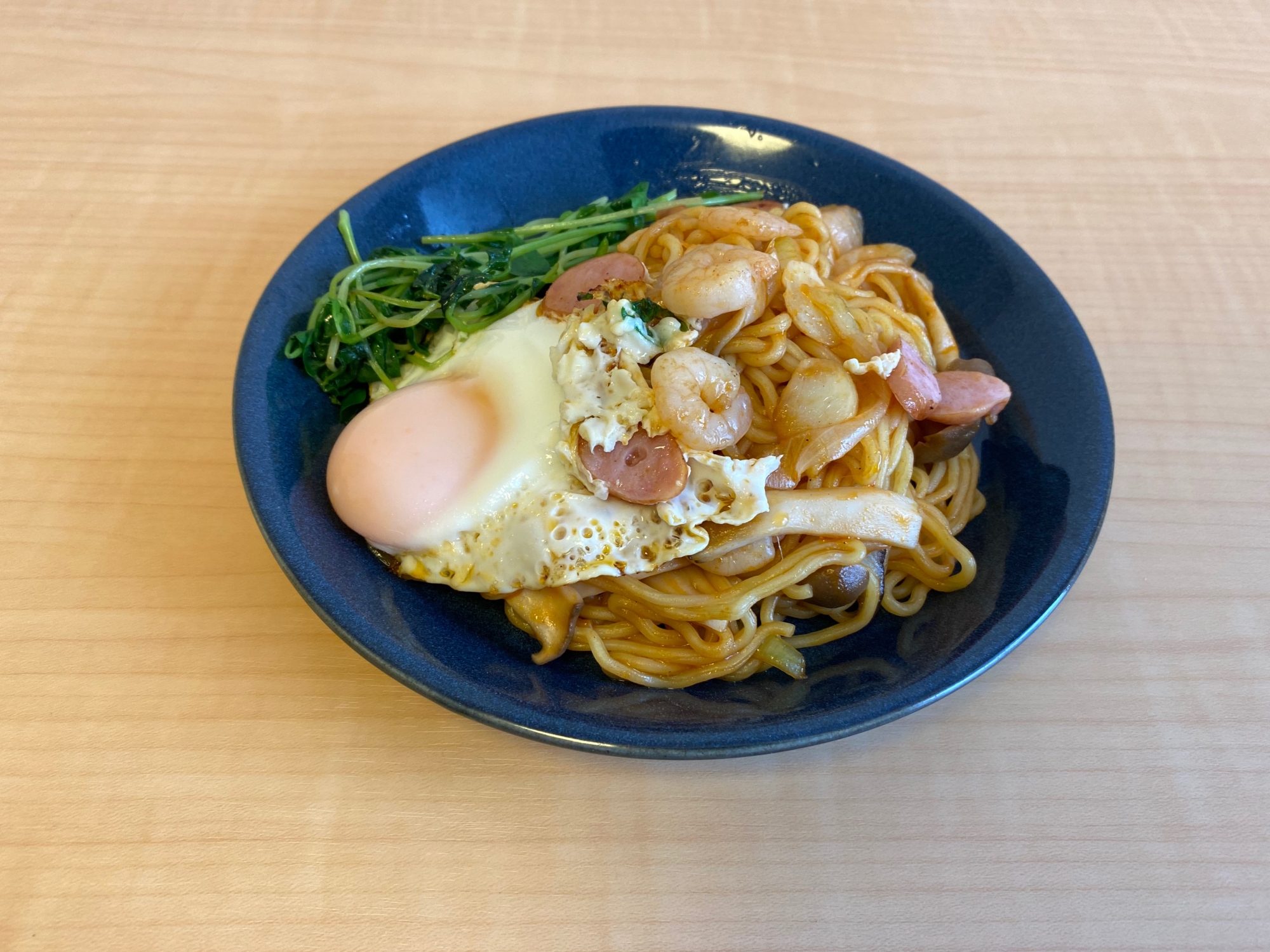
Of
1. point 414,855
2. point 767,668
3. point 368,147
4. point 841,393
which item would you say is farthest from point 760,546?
point 368,147

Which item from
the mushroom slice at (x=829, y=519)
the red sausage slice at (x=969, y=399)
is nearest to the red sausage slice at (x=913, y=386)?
the red sausage slice at (x=969, y=399)

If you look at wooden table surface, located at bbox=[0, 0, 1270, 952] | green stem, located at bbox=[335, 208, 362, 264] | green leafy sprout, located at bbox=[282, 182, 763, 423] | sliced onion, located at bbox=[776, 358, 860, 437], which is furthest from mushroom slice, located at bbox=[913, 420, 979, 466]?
green stem, located at bbox=[335, 208, 362, 264]

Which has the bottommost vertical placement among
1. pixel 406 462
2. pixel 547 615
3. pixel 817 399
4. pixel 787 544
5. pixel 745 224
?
pixel 547 615

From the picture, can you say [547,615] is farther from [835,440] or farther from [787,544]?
[835,440]

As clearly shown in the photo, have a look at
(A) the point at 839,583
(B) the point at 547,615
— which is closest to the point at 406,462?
(B) the point at 547,615

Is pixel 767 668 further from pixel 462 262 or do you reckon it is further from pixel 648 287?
pixel 462 262

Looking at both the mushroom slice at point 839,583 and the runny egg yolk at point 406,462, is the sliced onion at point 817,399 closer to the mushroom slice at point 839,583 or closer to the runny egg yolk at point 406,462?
the mushroom slice at point 839,583
